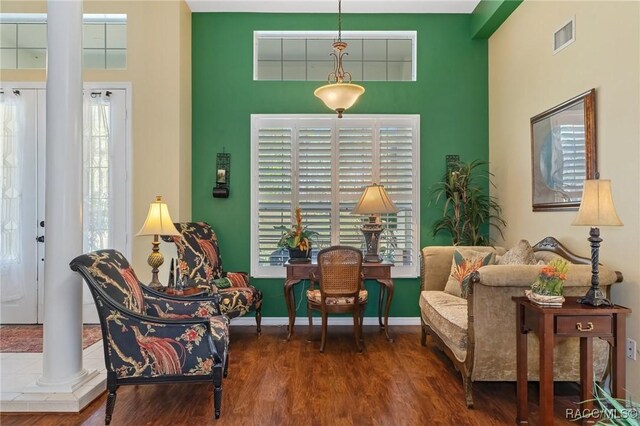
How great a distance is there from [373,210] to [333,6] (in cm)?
261

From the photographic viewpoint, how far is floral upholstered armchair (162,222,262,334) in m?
3.94

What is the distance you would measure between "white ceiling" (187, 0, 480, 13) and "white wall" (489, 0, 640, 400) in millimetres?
696

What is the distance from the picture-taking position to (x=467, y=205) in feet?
15.1

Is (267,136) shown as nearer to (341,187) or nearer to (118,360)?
(341,187)

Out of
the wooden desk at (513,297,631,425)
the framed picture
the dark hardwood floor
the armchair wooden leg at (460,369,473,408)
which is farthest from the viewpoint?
the framed picture

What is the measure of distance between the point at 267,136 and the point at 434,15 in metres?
2.61

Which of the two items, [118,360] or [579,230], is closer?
[118,360]

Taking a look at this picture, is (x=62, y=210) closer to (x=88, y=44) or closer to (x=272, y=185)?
(x=272, y=185)

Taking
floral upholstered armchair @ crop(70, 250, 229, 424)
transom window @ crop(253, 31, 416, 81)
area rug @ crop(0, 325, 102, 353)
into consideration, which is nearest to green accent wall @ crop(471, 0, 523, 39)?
transom window @ crop(253, 31, 416, 81)

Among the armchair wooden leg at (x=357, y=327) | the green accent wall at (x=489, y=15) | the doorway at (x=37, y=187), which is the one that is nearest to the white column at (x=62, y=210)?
the doorway at (x=37, y=187)

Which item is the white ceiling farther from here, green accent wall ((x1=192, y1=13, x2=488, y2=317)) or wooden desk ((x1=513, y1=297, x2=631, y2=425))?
wooden desk ((x1=513, y1=297, x2=631, y2=425))

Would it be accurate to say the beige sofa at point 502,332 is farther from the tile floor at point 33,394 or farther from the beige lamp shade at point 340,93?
the tile floor at point 33,394

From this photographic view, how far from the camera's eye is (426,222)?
4840mm

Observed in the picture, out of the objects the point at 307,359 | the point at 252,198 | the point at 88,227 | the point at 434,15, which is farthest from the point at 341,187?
the point at 88,227
